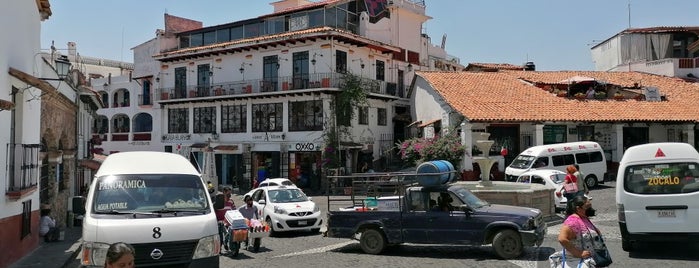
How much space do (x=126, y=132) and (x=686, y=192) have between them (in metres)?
43.1

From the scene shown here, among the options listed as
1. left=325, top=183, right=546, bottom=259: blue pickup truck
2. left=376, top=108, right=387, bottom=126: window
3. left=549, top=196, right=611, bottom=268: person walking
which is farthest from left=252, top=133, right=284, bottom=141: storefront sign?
left=549, top=196, right=611, bottom=268: person walking

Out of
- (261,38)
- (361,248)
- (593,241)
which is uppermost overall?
(261,38)

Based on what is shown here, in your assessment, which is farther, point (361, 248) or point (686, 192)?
point (361, 248)

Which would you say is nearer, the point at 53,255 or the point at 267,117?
the point at 53,255

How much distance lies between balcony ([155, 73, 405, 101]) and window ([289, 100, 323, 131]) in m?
1.04

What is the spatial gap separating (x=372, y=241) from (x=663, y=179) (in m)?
6.02

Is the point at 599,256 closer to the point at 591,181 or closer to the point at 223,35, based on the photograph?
the point at 591,181

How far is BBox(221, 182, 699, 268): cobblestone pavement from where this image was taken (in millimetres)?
11117

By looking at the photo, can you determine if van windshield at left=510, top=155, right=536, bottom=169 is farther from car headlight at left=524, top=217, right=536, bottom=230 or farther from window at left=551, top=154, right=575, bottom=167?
car headlight at left=524, top=217, right=536, bottom=230

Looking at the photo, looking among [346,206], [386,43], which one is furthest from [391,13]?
[346,206]

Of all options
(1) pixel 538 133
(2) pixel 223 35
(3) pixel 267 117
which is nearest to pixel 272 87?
(3) pixel 267 117

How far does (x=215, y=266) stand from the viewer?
8.52 meters

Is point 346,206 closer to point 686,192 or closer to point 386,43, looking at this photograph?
point 686,192

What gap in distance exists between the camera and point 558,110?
30781 mm
